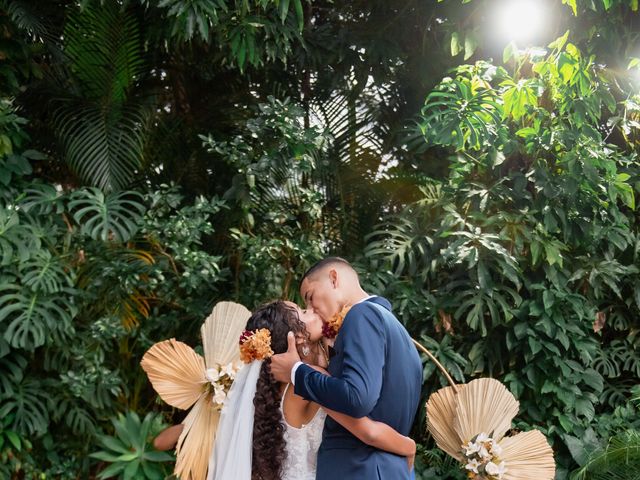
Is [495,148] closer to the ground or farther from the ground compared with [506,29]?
closer to the ground

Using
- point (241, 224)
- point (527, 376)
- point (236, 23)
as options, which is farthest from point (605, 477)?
point (236, 23)

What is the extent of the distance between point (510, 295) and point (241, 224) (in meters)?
1.71

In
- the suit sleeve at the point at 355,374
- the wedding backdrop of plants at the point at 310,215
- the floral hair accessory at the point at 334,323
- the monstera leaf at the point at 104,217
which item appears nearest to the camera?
the suit sleeve at the point at 355,374

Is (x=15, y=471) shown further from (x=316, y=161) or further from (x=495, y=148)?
(x=495, y=148)

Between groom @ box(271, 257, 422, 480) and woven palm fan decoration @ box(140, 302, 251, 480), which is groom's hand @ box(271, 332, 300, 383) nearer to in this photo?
groom @ box(271, 257, 422, 480)

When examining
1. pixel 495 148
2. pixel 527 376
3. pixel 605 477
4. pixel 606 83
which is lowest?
pixel 605 477

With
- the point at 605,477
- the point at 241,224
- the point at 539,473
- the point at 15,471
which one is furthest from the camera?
the point at 241,224

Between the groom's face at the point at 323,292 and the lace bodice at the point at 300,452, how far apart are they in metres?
0.30

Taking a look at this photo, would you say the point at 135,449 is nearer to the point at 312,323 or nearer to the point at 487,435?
the point at 487,435

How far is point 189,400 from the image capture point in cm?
349

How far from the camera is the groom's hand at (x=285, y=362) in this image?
2682 mm

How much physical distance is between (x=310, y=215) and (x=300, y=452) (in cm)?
278

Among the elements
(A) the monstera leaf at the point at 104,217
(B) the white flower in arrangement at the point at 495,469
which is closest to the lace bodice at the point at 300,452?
(B) the white flower in arrangement at the point at 495,469

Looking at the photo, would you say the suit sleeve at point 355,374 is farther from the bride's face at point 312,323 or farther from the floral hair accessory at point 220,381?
the floral hair accessory at point 220,381
